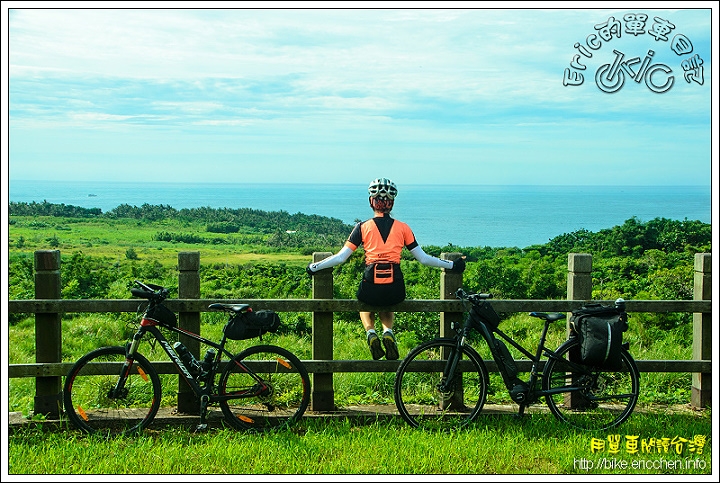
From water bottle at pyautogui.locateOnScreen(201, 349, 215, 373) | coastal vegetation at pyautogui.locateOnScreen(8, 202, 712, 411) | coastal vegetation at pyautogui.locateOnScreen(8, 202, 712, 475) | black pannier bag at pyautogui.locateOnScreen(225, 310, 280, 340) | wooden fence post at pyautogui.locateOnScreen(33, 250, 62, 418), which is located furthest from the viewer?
coastal vegetation at pyautogui.locateOnScreen(8, 202, 712, 411)

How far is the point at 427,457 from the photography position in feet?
18.4

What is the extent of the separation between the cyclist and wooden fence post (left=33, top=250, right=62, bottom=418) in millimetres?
2477

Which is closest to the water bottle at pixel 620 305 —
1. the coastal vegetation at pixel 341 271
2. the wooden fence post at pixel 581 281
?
the wooden fence post at pixel 581 281

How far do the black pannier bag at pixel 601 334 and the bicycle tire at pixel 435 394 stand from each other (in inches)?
37.3

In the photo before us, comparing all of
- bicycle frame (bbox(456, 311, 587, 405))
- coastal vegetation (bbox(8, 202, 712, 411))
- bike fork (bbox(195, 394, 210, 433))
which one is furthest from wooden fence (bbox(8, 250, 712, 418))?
coastal vegetation (bbox(8, 202, 712, 411))

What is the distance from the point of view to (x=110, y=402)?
6.31 metres

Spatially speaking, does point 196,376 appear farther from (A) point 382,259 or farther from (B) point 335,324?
(B) point 335,324

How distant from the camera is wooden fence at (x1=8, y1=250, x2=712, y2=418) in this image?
21.1ft

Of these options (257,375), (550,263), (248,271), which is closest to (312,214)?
(248,271)

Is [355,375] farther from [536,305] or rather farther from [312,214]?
[312,214]

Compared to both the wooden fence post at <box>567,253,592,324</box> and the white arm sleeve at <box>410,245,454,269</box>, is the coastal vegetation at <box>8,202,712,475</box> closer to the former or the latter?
the wooden fence post at <box>567,253,592,324</box>

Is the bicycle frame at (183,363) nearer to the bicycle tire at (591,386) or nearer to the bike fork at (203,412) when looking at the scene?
the bike fork at (203,412)

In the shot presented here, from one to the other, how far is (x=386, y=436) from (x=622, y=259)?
343 inches

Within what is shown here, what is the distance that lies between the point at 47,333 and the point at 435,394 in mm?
3856
